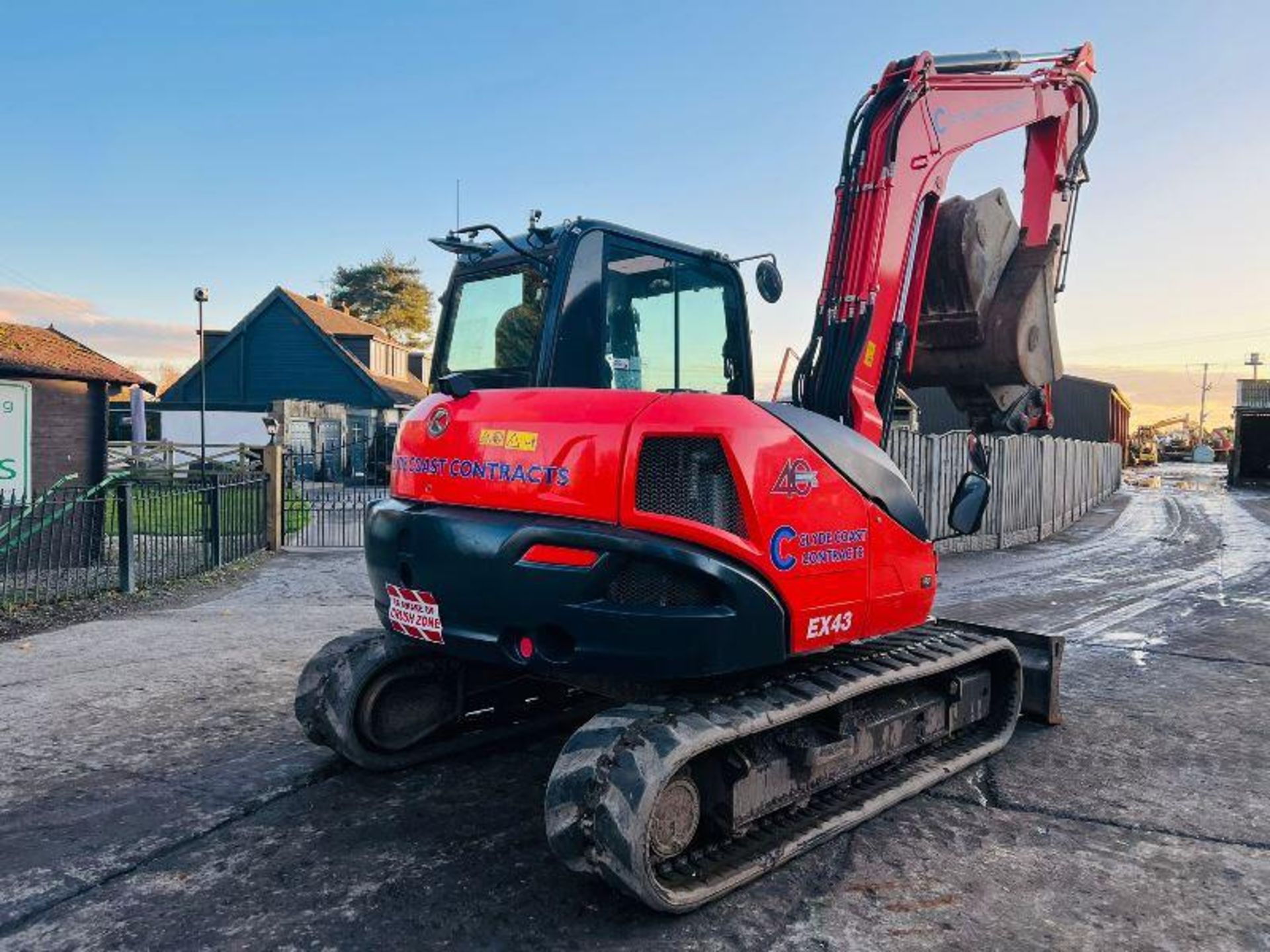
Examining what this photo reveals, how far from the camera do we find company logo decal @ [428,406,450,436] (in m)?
4.10

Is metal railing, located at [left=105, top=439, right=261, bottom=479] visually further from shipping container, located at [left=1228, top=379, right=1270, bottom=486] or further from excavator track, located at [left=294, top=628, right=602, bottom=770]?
shipping container, located at [left=1228, top=379, right=1270, bottom=486]

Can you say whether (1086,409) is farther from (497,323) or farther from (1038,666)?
(497,323)

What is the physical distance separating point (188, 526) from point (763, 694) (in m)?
10.8

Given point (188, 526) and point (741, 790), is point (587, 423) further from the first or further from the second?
point (188, 526)

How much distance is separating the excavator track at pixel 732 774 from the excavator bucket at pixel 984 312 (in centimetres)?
236

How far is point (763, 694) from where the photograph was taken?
3.75 meters

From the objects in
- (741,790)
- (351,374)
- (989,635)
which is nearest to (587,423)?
(741,790)

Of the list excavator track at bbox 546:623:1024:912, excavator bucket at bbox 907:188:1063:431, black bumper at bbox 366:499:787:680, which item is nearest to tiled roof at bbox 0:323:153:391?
black bumper at bbox 366:499:787:680

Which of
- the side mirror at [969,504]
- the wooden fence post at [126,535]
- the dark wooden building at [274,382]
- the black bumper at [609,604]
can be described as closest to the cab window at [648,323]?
the black bumper at [609,604]

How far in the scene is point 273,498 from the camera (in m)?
13.6

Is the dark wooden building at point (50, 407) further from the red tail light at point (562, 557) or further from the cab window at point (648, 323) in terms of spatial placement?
the red tail light at point (562, 557)

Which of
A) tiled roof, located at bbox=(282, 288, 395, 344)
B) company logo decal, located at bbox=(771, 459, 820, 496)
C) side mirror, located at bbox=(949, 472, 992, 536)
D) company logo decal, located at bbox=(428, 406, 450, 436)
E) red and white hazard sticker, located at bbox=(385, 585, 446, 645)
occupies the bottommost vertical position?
red and white hazard sticker, located at bbox=(385, 585, 446, 645)

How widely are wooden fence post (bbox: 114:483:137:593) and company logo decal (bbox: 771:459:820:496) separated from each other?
8.52m

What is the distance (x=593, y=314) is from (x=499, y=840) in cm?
235
